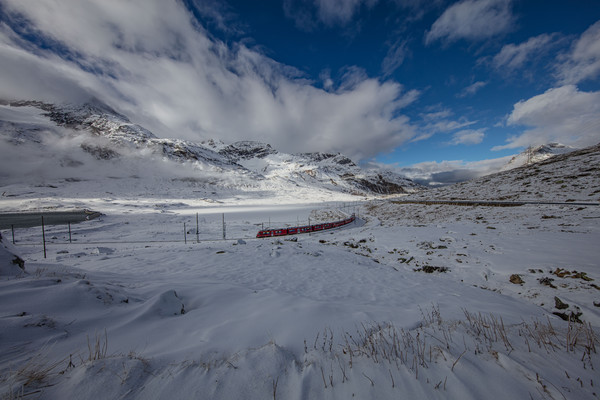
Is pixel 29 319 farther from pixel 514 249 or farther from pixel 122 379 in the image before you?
pixel 514 249

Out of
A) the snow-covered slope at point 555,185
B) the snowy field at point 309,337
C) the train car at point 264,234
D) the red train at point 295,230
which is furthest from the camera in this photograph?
the red train at point 295,230

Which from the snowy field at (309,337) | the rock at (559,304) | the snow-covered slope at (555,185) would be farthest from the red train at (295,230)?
the snow-covered slope at (555,185)

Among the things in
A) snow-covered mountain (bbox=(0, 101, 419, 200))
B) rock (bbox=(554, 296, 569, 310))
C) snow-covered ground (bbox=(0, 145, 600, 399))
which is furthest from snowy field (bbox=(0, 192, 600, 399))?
snow-covered mountain (bbox=(0, 101, 419, 200))

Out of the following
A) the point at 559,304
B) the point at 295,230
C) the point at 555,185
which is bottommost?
the point at 295,230

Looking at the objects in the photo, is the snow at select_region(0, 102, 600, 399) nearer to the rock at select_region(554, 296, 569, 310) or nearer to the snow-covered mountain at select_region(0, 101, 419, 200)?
the rock at select_region(554, 296, 569, 310)

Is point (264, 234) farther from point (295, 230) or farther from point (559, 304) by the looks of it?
point (559, 304)

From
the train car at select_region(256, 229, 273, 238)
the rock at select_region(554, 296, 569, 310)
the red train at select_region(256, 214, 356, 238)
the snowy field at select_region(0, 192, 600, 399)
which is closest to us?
the snowy field at select_region(0, 192, 600, 399)

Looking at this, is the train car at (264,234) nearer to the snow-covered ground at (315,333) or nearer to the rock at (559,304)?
the snow-covered ground at (315,333)

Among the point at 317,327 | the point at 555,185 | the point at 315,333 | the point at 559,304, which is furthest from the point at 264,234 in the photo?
the point at 555,185

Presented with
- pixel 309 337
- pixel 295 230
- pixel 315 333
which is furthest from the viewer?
pixel 295 230

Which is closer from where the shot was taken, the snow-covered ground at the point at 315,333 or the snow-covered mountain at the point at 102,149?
the snow-covered ground at the point at 315,333

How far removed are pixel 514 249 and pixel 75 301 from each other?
599 inches

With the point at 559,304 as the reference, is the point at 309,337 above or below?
above

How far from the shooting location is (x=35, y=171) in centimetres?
10638
